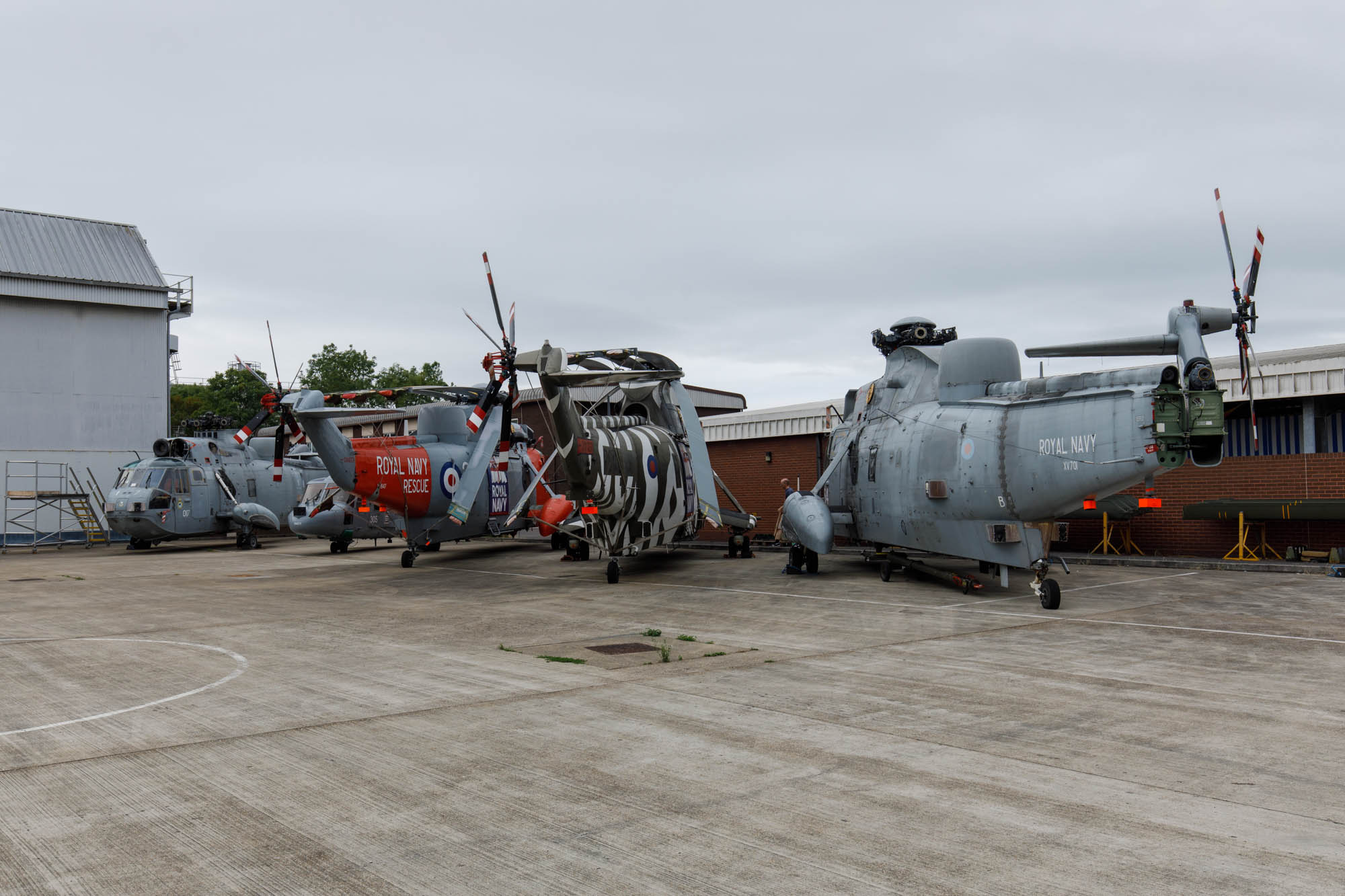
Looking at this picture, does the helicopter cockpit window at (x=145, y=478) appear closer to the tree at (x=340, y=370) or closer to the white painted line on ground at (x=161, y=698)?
the white painted line on ground at (x=161, y=698)

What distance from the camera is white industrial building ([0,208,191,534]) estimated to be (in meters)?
36.7

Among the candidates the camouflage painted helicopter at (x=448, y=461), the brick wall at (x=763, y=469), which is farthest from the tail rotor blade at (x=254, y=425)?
the brick wall at (x=763, y=469)

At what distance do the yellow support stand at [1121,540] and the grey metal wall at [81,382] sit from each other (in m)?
37.0

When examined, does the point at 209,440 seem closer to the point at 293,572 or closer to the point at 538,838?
the point at 293,572

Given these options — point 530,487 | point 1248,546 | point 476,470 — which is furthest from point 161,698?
point 1248,546

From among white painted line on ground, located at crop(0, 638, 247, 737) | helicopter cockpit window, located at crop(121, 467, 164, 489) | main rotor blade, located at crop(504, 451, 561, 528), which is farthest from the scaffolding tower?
white painted line on ground, located at crop(0, 638, 247, 737)

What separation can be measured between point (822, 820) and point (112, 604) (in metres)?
15.4

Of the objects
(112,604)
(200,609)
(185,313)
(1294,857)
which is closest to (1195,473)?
(1294,857)

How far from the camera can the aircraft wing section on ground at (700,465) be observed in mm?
20984

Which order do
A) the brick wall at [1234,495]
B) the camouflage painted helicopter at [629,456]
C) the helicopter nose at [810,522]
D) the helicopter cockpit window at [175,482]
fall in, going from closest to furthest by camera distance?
the camouflage painted helicopter at [629,456] → the helicopter nose at [810,522] → the brick wall at [1234,495] → the helicopter cockpit window at [175,482]

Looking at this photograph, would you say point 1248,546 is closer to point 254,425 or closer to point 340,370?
point 254,425

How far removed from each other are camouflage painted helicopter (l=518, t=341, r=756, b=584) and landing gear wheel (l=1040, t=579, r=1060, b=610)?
7.79 meters

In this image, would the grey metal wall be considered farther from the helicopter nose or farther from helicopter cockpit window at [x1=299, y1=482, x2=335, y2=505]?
the helicopter nose

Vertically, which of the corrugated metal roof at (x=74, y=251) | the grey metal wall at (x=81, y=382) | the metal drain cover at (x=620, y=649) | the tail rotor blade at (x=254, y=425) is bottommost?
the metal drain cover at (x=620, y=649)
